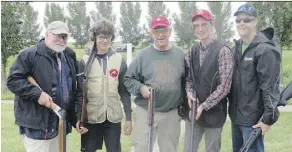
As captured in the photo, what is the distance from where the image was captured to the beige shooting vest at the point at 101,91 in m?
4.41

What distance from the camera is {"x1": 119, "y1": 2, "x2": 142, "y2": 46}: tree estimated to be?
42.3 metres

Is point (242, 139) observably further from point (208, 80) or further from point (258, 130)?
point (208, 80)

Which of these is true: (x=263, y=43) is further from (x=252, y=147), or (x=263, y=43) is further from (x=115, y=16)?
(x=115, y=16)

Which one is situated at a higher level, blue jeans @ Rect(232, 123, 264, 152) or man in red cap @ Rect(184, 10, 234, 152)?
man in red cap @ Rect(184, 10, 234, 152)

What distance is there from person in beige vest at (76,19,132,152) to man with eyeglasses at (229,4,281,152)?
1292 millimetres

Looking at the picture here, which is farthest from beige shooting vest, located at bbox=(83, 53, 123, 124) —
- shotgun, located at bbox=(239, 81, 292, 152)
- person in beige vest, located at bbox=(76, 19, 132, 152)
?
shotgun, located at bbox=(239, 81, 292, 152)

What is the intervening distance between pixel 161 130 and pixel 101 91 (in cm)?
84

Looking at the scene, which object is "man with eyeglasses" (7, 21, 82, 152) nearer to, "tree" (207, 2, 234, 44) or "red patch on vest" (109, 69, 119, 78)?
"red patch on vest" (109, 69, 119, 78)

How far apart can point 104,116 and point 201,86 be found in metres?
1.13

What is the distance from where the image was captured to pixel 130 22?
145 ft

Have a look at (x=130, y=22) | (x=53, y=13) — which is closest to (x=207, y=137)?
(x=53, y=13)

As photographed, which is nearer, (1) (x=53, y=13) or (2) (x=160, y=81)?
(2) (x=160, y=81)

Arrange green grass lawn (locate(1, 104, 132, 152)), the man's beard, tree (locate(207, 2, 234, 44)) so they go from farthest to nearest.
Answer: tree (locate(207, 2, 234, 44))
green grass lawn (locate(1, 104, 132, 152))
the man's beard

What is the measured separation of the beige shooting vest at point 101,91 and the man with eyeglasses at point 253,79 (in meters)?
1.31
